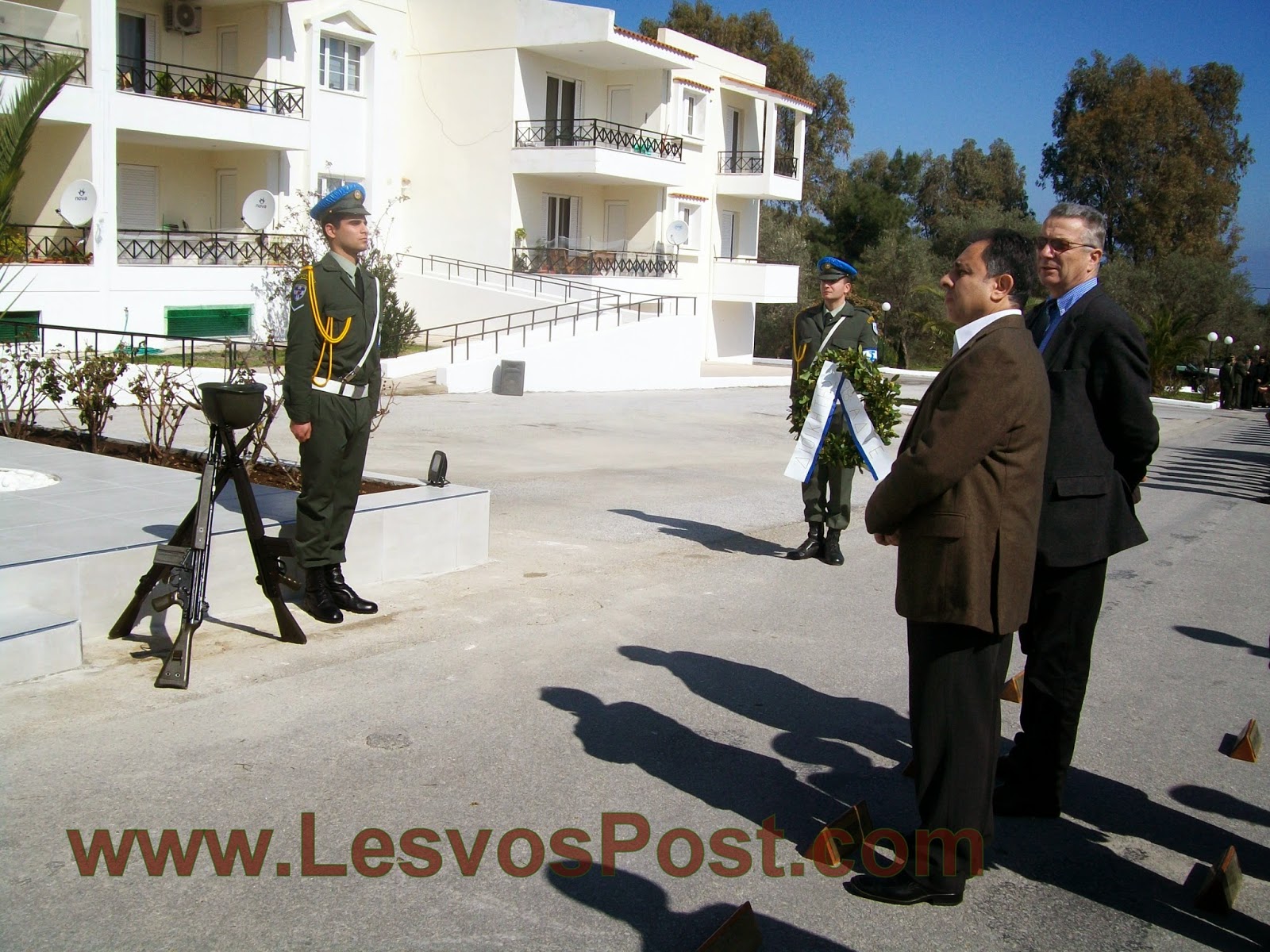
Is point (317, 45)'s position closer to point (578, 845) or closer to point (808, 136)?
point (578, 845)

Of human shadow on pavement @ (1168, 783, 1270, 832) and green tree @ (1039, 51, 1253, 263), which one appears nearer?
human shadow on pavement @ (1168, 783, 1270, 832)

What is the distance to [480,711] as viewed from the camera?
5.14 m

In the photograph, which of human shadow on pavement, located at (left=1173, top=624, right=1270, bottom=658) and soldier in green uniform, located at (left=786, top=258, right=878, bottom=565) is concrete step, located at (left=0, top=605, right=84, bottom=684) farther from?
human shadow on pavement, located at (left=1173, top=624, right=1270, bottom=658)

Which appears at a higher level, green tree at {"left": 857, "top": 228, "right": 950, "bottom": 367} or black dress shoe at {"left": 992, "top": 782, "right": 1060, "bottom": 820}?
green tree at {"left": 857, "top": 228, "right": 950, "bottom": 367}

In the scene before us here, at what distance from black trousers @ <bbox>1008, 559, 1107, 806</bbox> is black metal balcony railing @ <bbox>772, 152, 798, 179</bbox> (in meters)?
40.4

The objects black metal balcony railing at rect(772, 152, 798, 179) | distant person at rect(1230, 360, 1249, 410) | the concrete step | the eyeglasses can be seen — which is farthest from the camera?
black metal balcony railing at rect(772, 152, 798, 179)

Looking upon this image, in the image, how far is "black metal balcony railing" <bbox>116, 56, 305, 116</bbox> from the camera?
993 inches

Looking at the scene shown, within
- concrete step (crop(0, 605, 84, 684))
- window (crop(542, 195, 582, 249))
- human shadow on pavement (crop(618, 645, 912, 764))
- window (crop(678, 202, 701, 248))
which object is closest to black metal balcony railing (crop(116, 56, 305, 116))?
window (crop(542, 195, 582, 249))

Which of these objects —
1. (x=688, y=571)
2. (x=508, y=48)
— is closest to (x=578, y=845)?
(x=688, y=571)

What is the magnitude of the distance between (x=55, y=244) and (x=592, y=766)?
73.7ft

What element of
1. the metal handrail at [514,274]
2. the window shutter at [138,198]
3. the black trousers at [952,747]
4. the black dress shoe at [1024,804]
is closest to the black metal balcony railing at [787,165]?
the metal handrail at [514,274]

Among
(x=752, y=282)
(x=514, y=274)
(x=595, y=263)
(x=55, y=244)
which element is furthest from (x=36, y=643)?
(x=752, y=282)

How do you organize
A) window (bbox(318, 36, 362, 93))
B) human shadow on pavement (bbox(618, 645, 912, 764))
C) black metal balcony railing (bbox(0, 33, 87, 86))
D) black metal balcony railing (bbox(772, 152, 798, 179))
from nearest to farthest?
human shadow on pavement (bbox(618, 645, 912, 764)) → black metal balcony railing (bbox(0, 33, 87, 86)) → window (bbox(318, 36, 362, 93)) → black metal balcony railing (bbox(772, 152, 798, 179))

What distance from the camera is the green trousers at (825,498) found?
8.79m
